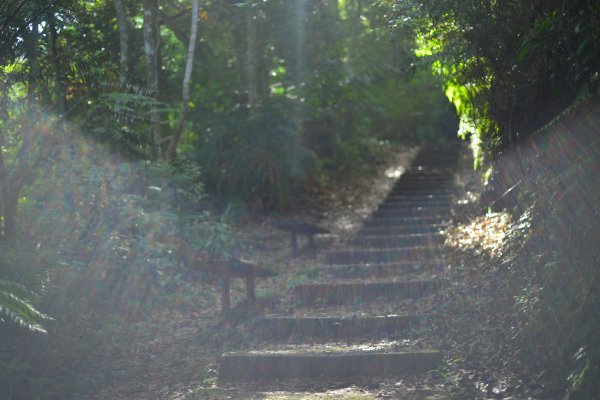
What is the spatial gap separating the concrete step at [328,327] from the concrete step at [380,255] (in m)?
2.67

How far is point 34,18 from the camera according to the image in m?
7.18

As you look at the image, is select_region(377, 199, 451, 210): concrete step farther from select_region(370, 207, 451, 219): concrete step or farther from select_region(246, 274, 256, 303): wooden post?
select_region(246, 274, 256, 303): wooden post

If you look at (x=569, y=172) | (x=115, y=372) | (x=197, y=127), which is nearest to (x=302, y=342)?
(x=115, y=372)

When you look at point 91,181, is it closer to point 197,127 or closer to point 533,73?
point 533,73

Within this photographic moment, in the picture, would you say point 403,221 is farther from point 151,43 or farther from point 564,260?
point 564,260

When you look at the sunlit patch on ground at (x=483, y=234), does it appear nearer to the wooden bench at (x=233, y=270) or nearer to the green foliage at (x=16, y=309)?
the wooden bench at (x=233, y=270)

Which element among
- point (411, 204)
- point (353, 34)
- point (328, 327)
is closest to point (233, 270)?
point (328, 327)

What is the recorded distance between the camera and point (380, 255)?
1057cm

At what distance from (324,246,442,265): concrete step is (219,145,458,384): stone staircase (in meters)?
0.01

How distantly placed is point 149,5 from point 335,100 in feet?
19.3

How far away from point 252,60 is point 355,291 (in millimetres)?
5604

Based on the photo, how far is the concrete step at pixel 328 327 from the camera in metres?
7.36

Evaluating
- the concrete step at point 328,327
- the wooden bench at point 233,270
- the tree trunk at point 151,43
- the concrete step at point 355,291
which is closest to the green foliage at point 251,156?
the tree trunk at point 151,43

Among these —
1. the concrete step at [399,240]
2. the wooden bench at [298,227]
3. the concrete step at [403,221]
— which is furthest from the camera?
the concrete step at [403,221]
